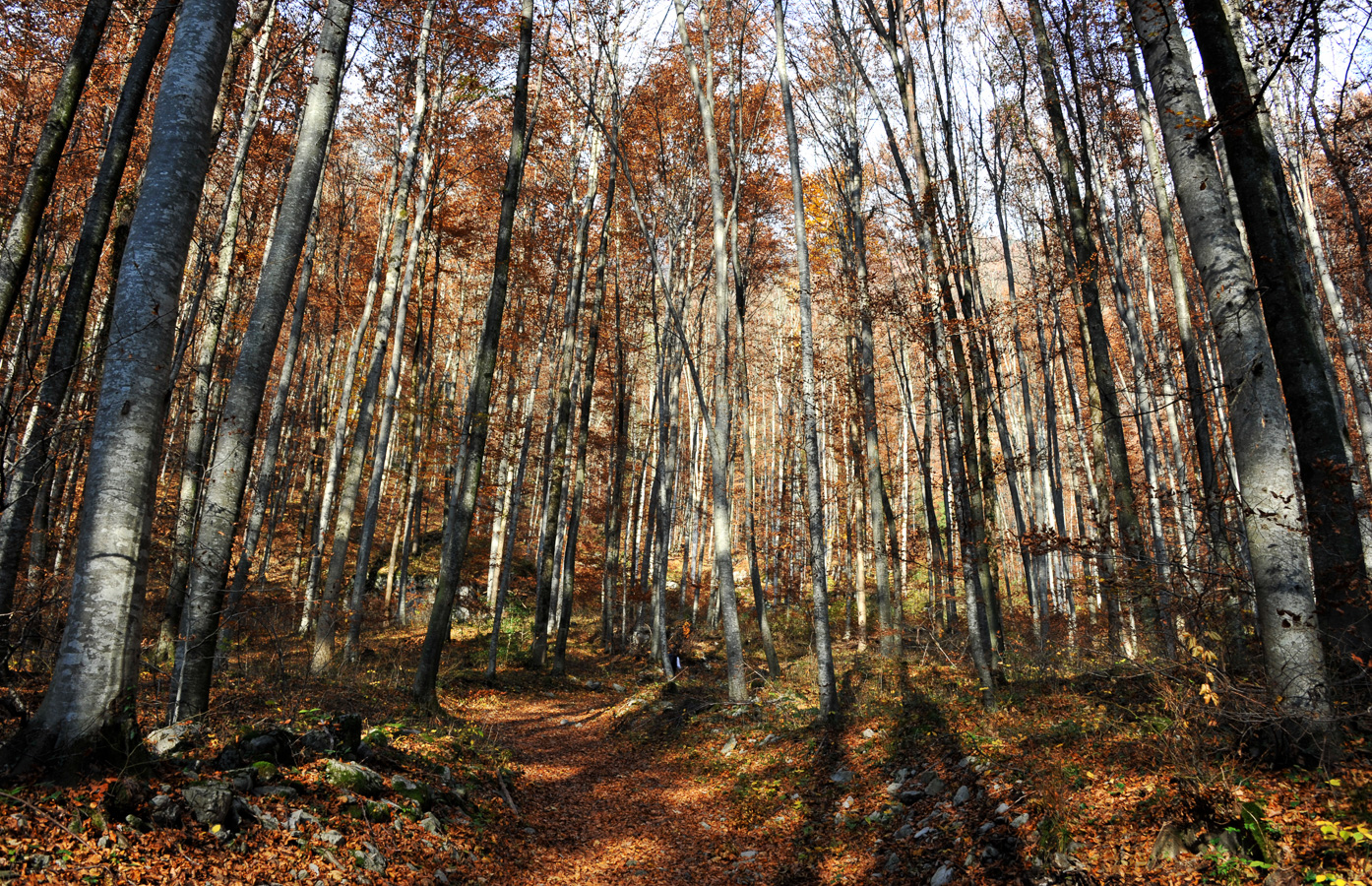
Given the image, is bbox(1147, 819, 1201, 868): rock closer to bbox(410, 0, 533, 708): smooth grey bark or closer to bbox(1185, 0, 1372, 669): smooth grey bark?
bbox(1185, 0, 1372, 669): smooth grey bark

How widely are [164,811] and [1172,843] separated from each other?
18.1 feet

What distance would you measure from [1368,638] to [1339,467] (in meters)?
1.15

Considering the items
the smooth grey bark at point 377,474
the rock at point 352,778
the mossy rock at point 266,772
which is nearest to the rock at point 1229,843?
the rock at point 352,778

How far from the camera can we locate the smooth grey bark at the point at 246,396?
15.6 feet

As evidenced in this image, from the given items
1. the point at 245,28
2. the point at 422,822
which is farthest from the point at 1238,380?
the point at 245,28

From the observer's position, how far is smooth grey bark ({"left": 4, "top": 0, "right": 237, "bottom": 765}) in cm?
322

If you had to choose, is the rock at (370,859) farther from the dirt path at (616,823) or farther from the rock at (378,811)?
the dirt path at (616,823)

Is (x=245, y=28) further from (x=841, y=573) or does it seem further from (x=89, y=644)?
(x=841, y=573)

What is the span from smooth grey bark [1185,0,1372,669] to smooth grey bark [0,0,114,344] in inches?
350

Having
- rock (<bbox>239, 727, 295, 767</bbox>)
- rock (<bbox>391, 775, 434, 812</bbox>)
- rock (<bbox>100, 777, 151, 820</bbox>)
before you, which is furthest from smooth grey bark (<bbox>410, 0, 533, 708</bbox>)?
rock (<bbox>100, 777, 151, 820</bbox>)

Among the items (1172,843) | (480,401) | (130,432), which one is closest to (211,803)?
(130,432)

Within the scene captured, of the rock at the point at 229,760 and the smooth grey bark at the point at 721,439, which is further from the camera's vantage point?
the smooth grey bark at the point at 721,439

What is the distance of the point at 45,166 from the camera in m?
5.40

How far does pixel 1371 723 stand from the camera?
12.9 feet
